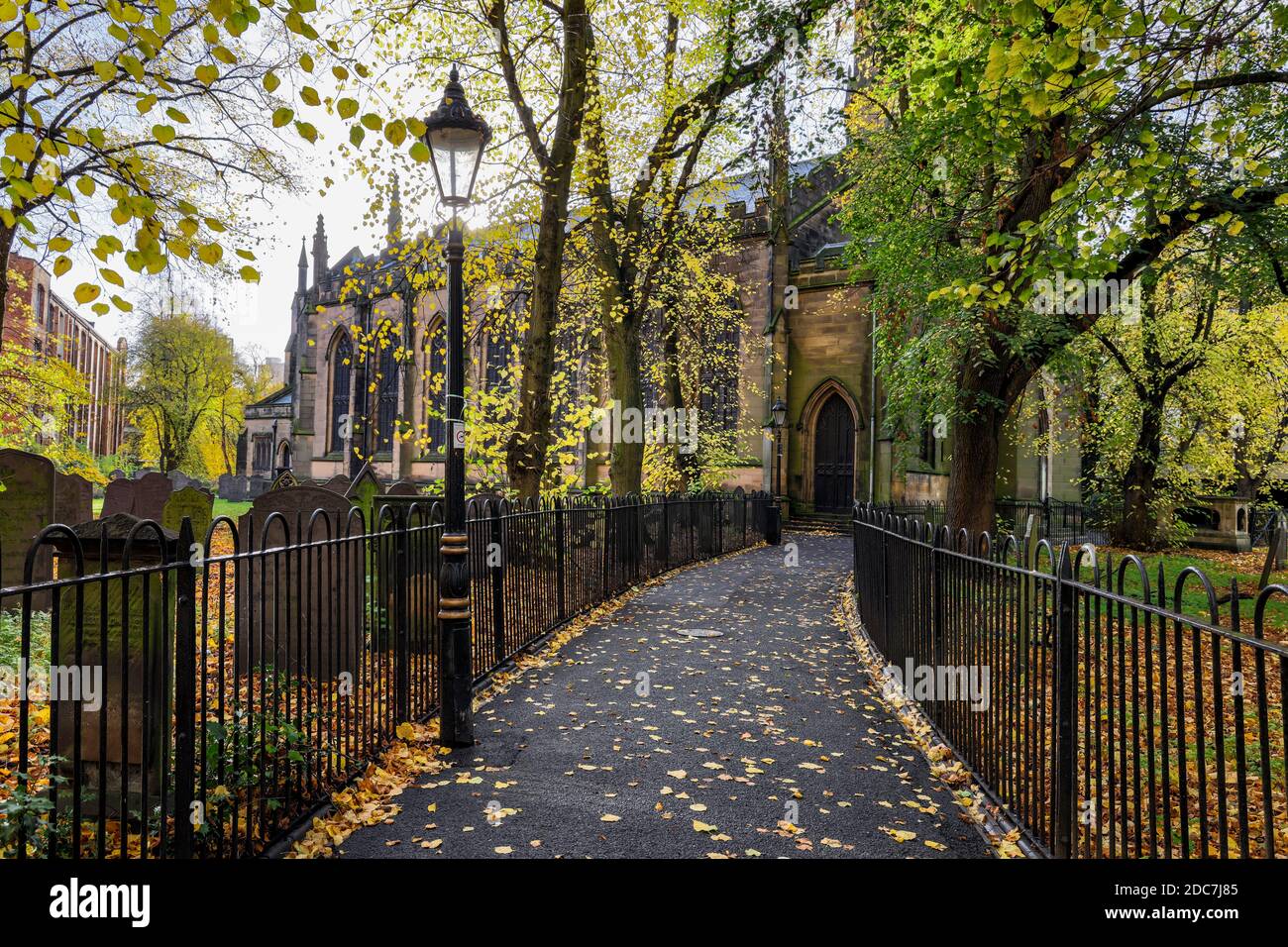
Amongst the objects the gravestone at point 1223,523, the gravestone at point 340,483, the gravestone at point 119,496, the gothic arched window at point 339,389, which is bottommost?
the gravestone at point 1223,523

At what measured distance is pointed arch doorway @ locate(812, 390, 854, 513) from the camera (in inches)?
1097

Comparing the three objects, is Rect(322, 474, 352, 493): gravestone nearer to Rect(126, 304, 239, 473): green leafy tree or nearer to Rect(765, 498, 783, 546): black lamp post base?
Rect(765, 498, 783, 546): black lamp post base

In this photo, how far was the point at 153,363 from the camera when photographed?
45531 mm

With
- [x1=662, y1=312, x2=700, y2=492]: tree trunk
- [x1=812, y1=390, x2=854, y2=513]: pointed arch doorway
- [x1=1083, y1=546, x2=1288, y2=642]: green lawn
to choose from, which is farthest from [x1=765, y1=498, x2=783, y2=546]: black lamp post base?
[x1=1083, y1=546, x2=1288, y2=642]: green lawn

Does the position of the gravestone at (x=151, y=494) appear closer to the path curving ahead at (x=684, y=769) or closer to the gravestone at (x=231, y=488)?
the path curving ahead at (x=684, y=769)

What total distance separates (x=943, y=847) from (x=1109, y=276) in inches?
423

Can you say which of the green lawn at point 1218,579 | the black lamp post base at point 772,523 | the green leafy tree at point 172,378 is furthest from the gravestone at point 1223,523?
the green leafy tree at point 172,378

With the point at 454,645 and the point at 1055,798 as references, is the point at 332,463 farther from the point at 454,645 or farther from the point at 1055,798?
the point at 1055,798

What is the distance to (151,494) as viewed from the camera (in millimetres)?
14578

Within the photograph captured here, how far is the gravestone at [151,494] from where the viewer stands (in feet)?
46.8

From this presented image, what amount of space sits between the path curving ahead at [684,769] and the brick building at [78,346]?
14644 millimetres

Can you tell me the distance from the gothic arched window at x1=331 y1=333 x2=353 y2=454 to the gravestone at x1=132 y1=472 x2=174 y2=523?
85.5ft

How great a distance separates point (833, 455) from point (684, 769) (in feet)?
79.5
